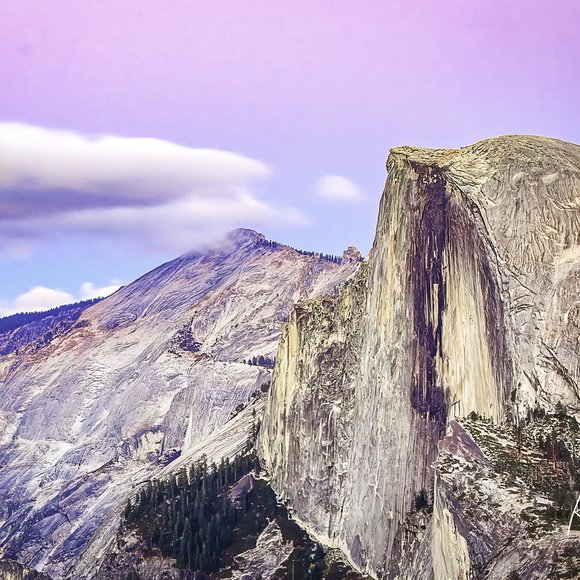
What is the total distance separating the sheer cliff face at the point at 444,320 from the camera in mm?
102812

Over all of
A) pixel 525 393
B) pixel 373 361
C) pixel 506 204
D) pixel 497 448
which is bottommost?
pixel 497 448

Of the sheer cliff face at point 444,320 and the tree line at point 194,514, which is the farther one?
the tree line at point 194,514

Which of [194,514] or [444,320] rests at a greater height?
[444,320]

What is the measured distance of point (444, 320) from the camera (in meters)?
119

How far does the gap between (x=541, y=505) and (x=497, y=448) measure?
43.2 feet

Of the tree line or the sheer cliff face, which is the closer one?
the sheer cliff face

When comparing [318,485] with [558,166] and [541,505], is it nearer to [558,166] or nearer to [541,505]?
[558,166]

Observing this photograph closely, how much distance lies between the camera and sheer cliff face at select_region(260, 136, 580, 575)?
103 meters

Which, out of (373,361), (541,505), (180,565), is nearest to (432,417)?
Answer: (373,361)

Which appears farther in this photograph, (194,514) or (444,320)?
(194,514)

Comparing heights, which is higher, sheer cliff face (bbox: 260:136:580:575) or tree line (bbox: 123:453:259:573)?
sheer cliff face (bbox: 260:136:580:575)

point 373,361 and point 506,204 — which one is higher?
point 506,204

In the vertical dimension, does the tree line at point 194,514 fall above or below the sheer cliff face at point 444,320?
below

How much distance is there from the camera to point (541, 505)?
81500 millimetres
